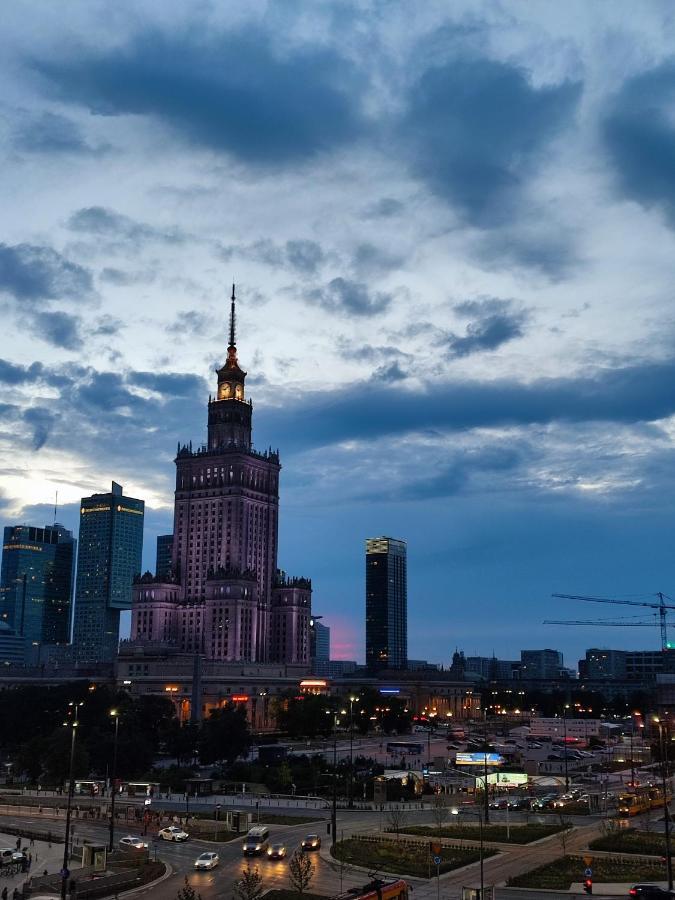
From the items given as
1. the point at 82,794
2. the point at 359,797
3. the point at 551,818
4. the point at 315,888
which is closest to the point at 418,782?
the point at 359,797

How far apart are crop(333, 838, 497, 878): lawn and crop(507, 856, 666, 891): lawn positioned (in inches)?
247

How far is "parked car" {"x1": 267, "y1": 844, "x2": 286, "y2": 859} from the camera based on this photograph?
76438mm

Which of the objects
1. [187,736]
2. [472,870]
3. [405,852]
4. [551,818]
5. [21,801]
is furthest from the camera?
[187,736]

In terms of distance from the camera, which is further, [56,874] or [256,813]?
[256,813]

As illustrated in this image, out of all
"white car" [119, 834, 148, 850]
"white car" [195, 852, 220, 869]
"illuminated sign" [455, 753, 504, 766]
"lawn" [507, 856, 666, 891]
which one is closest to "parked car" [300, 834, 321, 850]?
"white car" [195, 852, 220, 869]

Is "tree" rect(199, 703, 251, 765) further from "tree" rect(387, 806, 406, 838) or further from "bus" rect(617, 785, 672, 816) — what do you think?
"bus" rect(617, 785, 672, 816)

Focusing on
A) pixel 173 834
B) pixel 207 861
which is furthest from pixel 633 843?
pixel 173 834

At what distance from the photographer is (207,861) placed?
71.8 meters

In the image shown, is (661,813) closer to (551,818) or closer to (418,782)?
(551,818)

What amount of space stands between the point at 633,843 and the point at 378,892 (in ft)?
121

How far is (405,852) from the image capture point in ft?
252

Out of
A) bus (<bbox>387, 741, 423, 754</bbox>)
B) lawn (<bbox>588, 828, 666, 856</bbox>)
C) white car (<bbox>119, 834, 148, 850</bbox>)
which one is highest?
lawn (<bbox>588, 828, 666, 856</bbox>)

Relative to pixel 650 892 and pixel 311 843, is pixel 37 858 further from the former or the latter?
pixel 650 892

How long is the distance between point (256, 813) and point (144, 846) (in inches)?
920
